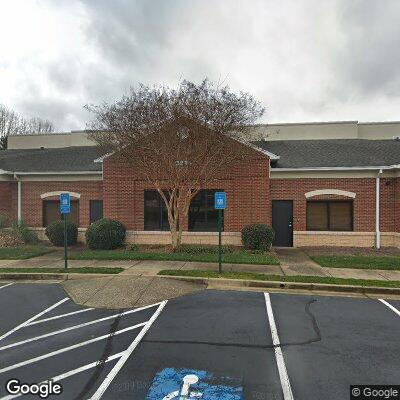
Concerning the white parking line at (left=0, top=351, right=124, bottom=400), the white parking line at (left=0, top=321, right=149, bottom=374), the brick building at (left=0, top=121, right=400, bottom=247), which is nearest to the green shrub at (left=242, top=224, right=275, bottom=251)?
the brick building at (left=0, top=121, right=400, bottom=247)

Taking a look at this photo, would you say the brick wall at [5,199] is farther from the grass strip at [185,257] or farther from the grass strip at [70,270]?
the grass strip at [70,270]

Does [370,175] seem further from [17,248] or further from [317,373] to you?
[17,248]

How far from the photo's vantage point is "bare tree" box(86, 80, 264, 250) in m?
12.6

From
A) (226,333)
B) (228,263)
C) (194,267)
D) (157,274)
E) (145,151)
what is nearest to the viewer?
(226,333)

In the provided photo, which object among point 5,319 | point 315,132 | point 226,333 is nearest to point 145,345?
point 226,333

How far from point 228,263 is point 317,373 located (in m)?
7.24

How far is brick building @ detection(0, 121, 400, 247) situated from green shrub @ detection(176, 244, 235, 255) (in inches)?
32.7

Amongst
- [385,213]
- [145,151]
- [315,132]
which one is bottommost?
[385,213]

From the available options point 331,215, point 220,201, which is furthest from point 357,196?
point 220,201

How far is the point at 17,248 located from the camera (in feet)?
49.5

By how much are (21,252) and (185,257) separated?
7535 mm

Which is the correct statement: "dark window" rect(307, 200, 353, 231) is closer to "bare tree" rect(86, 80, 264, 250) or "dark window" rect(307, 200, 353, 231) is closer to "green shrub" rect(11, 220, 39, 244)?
"bare tree" rect(86, 80, 264, 250)

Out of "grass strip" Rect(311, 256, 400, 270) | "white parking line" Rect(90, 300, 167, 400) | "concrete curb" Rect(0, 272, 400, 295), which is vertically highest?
"grass strip" Rect(311, 256, 400, 270)

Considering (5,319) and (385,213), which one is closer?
(5,319)
